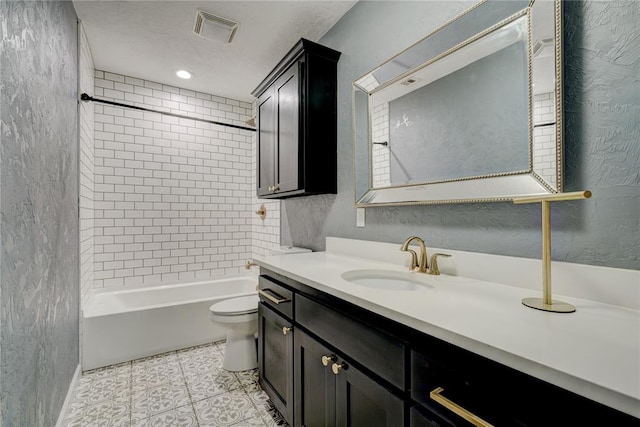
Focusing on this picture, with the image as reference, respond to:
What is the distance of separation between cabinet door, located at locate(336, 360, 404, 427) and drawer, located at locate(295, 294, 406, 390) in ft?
0.14

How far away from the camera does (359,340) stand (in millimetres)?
970

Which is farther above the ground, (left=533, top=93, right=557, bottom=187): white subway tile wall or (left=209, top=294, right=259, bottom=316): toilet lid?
(left=533, top=93, right=557, bottom=187): white subway tile wall

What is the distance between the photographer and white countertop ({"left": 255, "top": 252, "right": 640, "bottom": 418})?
1.56ft

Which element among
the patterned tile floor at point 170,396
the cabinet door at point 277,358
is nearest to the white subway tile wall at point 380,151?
the cabinet door at point 277,358

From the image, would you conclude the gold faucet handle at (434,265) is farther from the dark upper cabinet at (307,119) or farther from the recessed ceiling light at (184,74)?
the recessed ceiling light at (184,74)

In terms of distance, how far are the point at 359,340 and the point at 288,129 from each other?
5.29 feet

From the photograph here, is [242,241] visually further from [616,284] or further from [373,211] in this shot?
[616,284]

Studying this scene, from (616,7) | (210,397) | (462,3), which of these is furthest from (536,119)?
(210,397)

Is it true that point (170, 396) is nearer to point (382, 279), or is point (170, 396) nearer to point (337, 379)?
point (337, 379)

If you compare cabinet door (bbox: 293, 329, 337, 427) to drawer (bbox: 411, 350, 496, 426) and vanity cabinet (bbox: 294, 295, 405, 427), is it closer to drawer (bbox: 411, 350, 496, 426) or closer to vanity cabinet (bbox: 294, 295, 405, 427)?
vanity cabinet (bbox: 294, 295, 405, 427)

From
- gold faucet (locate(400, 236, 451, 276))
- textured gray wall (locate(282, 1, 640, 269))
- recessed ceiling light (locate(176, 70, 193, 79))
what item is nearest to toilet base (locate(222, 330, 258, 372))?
gold faucet (locate(400, 236, 451, 276))

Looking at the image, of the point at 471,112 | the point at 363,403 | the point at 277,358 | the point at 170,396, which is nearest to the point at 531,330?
the point at 363,403

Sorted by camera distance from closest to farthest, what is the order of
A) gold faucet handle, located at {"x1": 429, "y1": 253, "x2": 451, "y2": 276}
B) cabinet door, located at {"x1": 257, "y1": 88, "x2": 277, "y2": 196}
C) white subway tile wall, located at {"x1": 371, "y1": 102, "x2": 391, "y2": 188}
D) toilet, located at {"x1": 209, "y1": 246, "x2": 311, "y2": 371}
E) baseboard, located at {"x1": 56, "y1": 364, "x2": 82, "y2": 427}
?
gold faucet handle, located at {"x1": 429, "y1": 253, "x2": 451, "y2": 276} → baseboard, located at {"x1": 56, "y1": 364, "x2": 82, "y2": 427} → white subway tile wall, located at {"x1": 371, "y1": 102, "x2": 391, "y2": 188} → toilet, located at {"x1": 209, "y1": 246, "x2": 311, "y2": 371} → cabinet door, located at {"x1": 257, "y1": 88, "x2": 277, "y2": 196}

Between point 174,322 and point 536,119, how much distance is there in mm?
2814
